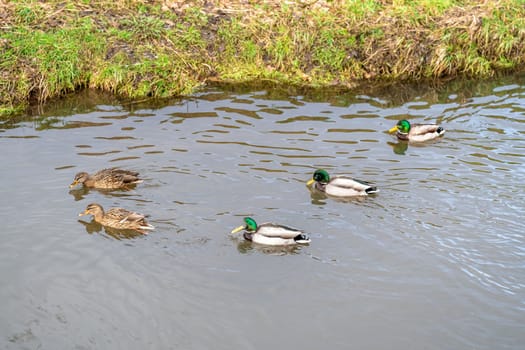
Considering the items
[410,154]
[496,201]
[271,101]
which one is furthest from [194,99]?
[496,201]

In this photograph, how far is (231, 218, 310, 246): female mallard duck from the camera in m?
9.34

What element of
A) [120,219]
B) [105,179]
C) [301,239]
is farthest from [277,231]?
[105,179]

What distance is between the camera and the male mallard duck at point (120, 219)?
971cm

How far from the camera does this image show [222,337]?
752 centimetres

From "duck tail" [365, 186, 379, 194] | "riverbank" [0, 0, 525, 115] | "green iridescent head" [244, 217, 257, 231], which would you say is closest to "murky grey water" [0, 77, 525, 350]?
"duck tail" [365, 186, 379, 194]

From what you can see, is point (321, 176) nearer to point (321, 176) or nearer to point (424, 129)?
point (321, 176)

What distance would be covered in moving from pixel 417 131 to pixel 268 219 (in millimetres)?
3786

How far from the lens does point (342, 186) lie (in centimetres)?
1074

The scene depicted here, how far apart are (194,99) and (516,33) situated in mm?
7036

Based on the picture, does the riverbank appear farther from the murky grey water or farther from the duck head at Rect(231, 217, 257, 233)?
the duck head at Rect(231, 217, 257, 233)

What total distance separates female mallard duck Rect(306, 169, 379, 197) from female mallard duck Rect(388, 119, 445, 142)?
2.20m

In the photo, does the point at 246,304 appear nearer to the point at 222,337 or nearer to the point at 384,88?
the point at 222,337

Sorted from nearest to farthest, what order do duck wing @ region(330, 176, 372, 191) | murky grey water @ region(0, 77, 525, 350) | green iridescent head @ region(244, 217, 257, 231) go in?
murky grey water @ region(0, 77, 525, 350), green iridescent head @ region(244, 217, 257, 231), duck wing @ region(330, 176, 372, 191)

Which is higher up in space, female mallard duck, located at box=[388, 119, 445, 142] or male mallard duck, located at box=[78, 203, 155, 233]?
female mallard duck, located at box=[388, 119, 445, 142]
